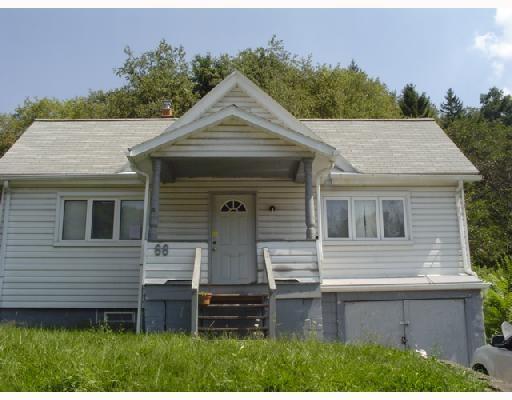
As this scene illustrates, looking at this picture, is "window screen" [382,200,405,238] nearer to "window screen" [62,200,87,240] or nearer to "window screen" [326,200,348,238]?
"window screen" [326,200,348,238]

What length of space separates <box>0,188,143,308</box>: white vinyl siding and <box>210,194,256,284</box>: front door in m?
1.92

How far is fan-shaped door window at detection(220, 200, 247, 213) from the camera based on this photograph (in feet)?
40.8

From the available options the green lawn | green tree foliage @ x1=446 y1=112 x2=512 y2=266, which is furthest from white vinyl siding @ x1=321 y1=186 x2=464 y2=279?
green tree foliage @ x1=446 y1=112 x2=512 y2=266

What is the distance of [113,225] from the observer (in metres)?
12.5

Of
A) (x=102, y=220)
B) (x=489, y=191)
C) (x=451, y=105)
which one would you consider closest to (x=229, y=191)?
(x=102, y=220)

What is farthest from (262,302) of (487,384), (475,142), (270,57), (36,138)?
(270,57)

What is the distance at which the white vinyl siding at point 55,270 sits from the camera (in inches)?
475

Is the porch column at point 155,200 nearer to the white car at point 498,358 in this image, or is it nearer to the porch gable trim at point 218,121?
the porch gable trim at point 218,121

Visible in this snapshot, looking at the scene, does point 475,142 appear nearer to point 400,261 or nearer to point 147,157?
point 400,261

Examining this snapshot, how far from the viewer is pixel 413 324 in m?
11.4

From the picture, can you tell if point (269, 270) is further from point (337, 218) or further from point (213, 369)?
point (213, 369)

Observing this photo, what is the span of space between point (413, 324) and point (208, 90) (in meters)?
28.6

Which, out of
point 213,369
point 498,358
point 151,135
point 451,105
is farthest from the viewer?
point 451,105

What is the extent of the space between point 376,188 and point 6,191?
9.01 metres
